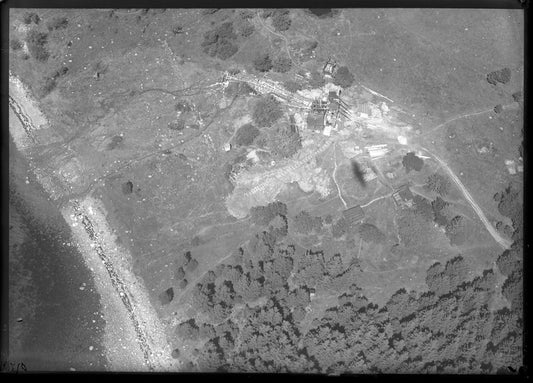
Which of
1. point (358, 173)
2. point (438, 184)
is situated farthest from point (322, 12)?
point (438, 184)

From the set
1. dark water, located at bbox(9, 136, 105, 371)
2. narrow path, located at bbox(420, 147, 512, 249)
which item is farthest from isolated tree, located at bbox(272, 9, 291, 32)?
dark water, located at bbox(9, 136, 105, 371)

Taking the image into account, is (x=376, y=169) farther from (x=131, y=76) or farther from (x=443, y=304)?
(x=131, y=76)

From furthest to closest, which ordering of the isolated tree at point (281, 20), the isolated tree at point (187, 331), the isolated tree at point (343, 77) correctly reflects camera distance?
1. the isolated tree at point (281, 20)
2. the isolated tree at point (343, 77)
3. the isolated tree at point (187, 331)

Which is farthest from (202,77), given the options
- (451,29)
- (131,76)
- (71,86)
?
(451,29)

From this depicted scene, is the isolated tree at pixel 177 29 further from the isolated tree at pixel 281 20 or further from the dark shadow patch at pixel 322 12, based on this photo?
the dark shadow patch at pixel 322 12

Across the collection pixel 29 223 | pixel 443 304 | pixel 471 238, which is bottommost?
pixel 443 304

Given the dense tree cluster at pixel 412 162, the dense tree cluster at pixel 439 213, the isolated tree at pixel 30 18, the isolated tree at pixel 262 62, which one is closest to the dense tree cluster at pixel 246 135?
the isolated tree at pixel 262 62

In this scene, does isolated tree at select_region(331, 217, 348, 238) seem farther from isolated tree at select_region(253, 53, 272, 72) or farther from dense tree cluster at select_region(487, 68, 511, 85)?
dense tree cluster at select_region(487, 68, 511, 85)
